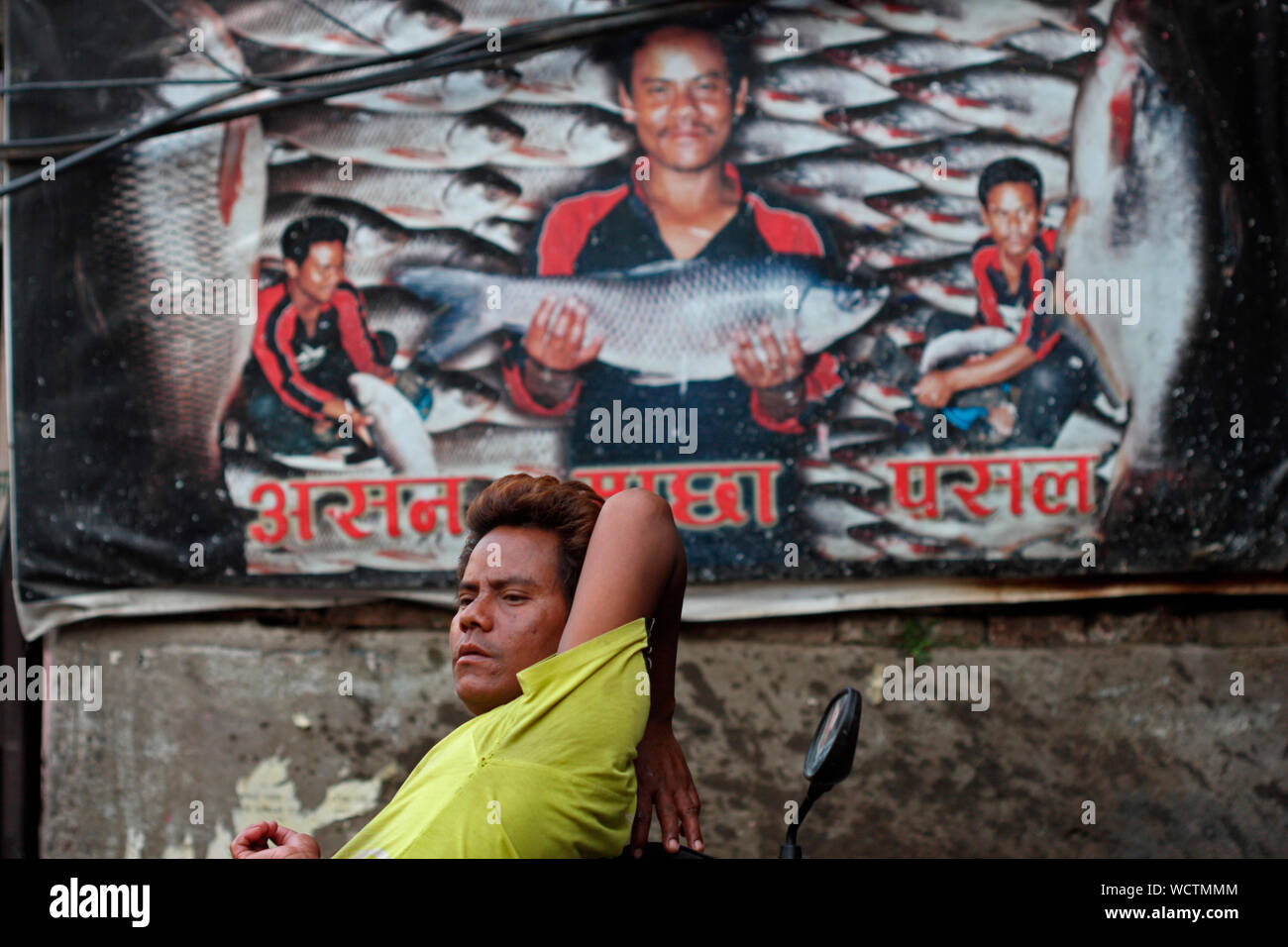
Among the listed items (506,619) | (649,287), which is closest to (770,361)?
(649,287)

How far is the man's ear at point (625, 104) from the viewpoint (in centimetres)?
404

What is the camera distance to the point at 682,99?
4.02m

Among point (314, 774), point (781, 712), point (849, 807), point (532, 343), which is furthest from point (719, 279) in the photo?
point (314, 774)

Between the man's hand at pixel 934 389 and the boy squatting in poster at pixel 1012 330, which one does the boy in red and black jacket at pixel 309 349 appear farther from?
the boy squatting in poster at pixel 1012 330

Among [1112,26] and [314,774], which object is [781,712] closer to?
[314,774]

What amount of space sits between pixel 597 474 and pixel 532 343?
546 mm

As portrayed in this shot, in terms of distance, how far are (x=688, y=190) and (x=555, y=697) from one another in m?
2.68

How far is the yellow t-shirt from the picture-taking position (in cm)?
169

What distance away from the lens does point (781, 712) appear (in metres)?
3.97

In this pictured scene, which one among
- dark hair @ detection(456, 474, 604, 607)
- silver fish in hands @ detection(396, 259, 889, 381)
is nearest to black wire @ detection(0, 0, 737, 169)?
silver fish in hands @ detection(396, 259, 889, 381)

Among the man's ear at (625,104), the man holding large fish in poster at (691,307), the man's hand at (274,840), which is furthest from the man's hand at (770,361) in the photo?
the man's hand at (274,840)

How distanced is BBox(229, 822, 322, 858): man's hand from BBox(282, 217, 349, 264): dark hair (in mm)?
2757

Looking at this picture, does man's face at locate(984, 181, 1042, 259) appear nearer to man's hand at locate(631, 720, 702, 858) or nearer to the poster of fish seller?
the poster of fish seller

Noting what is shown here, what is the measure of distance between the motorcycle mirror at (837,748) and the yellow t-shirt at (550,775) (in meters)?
0.30
